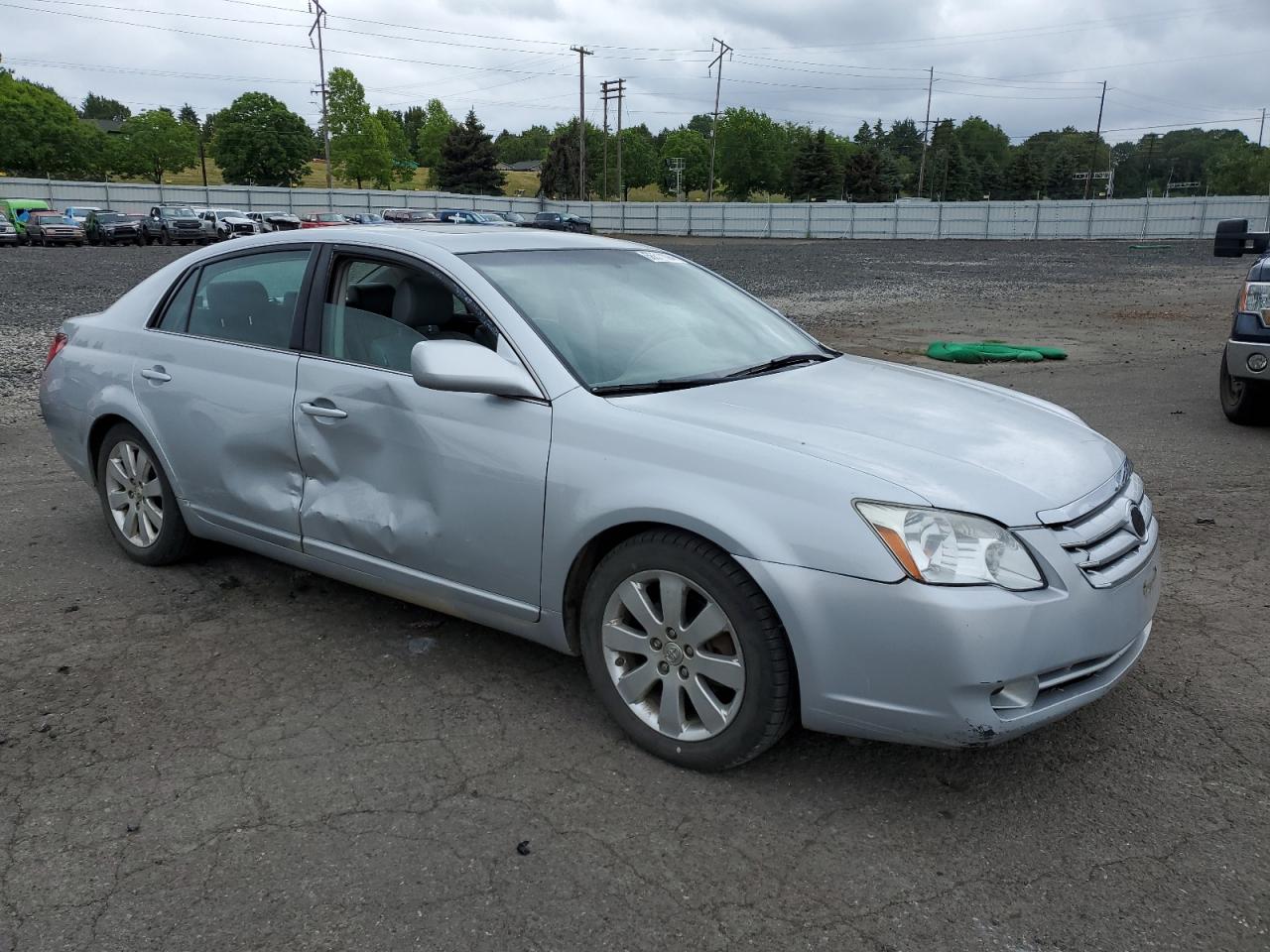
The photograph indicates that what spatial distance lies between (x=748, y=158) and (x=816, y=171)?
11393mm

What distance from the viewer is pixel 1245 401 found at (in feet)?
26.2

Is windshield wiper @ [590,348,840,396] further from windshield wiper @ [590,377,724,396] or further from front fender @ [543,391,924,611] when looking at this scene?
front fender @ [543,391,924,611]

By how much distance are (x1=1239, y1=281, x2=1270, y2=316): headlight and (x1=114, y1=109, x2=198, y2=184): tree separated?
11145 cm

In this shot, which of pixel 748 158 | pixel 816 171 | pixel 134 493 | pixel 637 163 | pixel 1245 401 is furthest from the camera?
pixel 637 163

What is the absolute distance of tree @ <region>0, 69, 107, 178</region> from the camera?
90.3 metres

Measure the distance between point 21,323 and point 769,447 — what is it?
49.6ft

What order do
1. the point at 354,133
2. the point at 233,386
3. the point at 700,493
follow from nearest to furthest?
the point at 700,493, the point at 233,386, the point at 354,133

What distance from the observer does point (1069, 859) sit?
108 inches

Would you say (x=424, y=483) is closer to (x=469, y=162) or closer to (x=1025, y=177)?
(x=469, y=162)

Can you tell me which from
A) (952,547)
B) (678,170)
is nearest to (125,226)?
(952,547)

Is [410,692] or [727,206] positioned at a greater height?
[727,206]

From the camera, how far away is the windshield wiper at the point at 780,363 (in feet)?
12.4

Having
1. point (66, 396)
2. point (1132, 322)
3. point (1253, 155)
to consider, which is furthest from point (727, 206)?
point (1253, 155)

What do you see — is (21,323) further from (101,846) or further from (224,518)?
(101,846)
